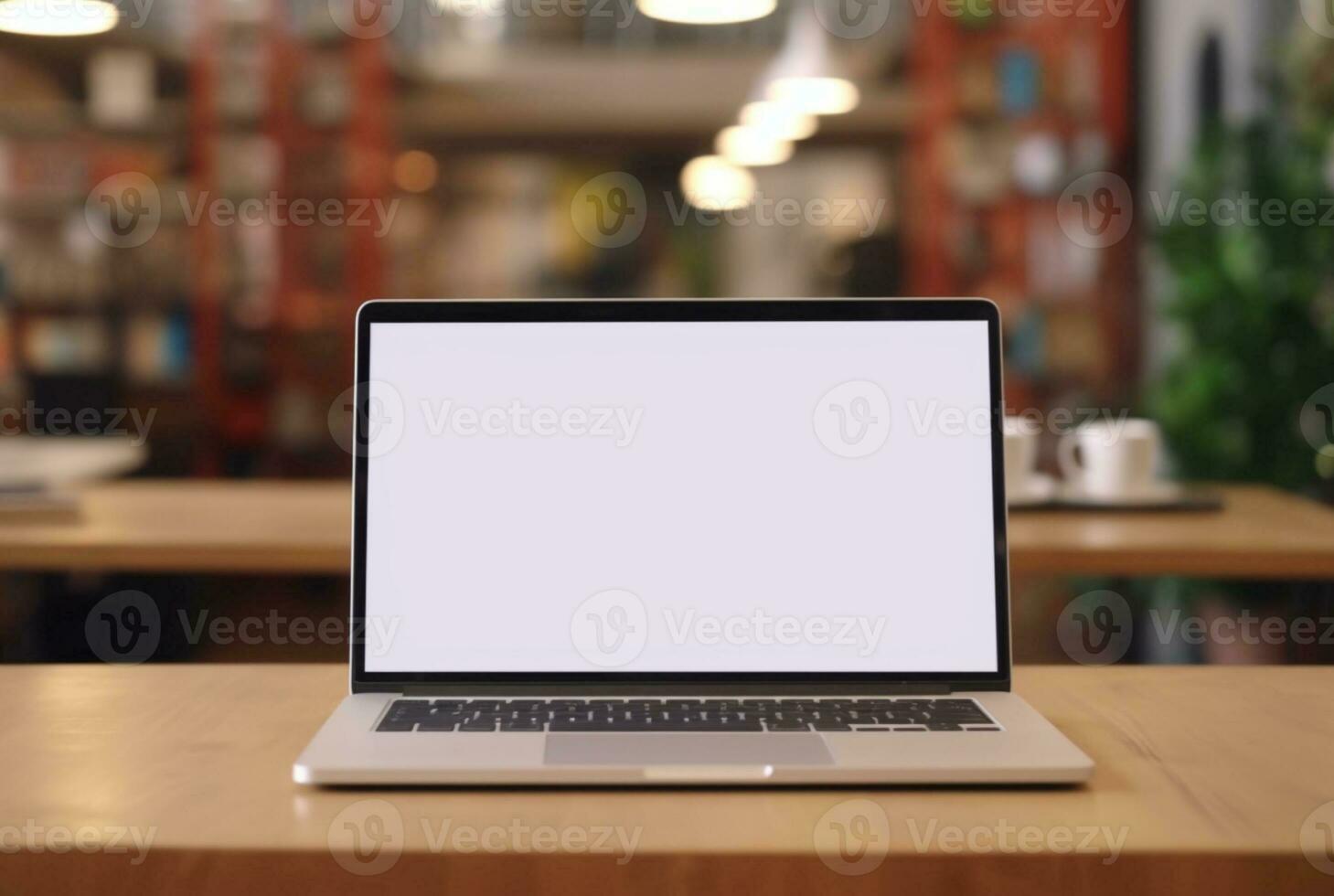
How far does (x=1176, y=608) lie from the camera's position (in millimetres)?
3150

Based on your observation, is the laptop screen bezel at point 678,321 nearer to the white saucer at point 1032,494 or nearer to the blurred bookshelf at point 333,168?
the white saucer at point 1032,494

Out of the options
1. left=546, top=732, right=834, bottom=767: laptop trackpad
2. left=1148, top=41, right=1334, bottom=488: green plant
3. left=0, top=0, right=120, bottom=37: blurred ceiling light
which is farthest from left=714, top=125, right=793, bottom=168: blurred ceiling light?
left=546, top=732, right=834, bottom=767: laptop trackpad

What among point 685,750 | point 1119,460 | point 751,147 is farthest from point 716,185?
point 685,750

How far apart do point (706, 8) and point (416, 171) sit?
3.18 metres

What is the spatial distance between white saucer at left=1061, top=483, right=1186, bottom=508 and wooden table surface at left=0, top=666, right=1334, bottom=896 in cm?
118

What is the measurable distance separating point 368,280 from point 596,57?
127 cm

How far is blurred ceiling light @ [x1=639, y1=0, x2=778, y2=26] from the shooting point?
282cm

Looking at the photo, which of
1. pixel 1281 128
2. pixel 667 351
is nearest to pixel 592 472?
pixel 667 351

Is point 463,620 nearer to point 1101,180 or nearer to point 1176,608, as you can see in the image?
point 1176,608

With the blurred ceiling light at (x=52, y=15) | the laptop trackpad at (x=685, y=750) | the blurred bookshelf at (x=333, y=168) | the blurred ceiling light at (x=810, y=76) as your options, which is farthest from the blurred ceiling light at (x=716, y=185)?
the laptop trackpad at (x=685, y=750)

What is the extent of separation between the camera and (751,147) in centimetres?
562

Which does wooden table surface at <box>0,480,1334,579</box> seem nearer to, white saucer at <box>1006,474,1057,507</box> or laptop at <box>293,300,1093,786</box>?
white saucer at <box>1006,474,1057,507</box>

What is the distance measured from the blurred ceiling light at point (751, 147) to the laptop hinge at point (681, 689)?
4.80 m

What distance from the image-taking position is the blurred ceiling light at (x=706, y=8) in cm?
282
